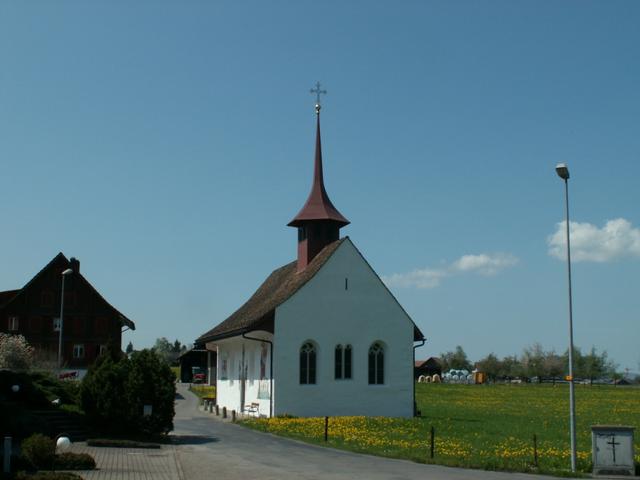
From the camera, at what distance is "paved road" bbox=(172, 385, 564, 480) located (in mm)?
18758

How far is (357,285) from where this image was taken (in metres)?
36.6

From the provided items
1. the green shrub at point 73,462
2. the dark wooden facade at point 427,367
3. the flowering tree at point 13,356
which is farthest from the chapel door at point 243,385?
the dark wooden facade at point 427,367

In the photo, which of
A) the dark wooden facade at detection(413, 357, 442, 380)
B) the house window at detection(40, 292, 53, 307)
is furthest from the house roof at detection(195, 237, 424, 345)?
the dark wooden facade at detection(413, 357, 442, 380)

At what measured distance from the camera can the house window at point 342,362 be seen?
35.9 metres

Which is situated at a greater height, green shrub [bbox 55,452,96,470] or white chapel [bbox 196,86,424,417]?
white chapel [bbox 196,86,424,417]

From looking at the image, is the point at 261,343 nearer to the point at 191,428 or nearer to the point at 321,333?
the point at 321,333

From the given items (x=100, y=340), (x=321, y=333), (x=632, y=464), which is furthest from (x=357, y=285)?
(x=100, y=340)

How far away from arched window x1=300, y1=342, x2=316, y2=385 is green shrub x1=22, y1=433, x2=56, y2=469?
1755cm

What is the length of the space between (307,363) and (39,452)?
1813 cm

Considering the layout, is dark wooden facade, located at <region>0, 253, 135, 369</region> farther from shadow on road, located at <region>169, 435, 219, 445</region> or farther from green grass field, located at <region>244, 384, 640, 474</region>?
shadow on road, located at <region>169, 435, 219, 445</region>

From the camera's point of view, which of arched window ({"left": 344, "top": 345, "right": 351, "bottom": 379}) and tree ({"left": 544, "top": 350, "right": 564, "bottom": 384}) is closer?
arched window ({"left": 344, "top": 345, "right": 351, "bottom": 379})

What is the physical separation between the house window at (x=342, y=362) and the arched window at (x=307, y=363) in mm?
1078

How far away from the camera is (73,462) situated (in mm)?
19344

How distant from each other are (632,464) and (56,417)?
60.9 feet
